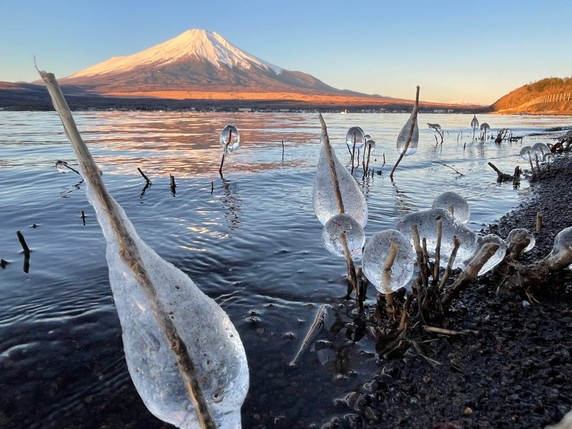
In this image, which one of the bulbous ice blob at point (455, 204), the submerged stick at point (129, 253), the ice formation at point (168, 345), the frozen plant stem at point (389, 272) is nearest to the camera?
the submerged stick at point (129, 253)

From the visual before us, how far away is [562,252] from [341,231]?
62.1 inches

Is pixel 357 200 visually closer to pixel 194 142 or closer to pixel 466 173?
pixel 466 173

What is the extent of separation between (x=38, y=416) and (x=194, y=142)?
1895 cm

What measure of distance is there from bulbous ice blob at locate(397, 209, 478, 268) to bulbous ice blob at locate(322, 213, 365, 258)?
331 mm

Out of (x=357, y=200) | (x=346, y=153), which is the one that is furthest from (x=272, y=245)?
(x=346, y=153)

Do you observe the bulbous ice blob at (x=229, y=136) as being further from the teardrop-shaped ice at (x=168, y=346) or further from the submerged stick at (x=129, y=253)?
the submerged stick at (x=129, y=253)

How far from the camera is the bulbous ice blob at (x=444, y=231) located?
8.03 ft

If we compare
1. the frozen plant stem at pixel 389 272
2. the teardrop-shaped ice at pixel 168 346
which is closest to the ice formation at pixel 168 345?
the teardrop-shaped ice at pixel 168 346

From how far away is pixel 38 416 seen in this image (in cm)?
233

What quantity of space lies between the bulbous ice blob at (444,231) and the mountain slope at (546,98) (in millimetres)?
76958

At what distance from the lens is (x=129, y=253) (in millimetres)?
1180

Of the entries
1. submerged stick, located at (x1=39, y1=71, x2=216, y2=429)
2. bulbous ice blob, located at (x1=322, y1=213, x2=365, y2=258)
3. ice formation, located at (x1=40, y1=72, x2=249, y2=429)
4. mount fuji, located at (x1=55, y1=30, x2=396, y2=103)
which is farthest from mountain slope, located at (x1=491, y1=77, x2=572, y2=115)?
submerged stick, located at (x1=39, y1=71, x2=216, y2=429)

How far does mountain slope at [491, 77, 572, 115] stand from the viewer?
2547 inches

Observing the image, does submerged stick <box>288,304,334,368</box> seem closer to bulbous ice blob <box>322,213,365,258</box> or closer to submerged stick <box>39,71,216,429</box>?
bulbous ice blob <box>322,213,365,258</box>
